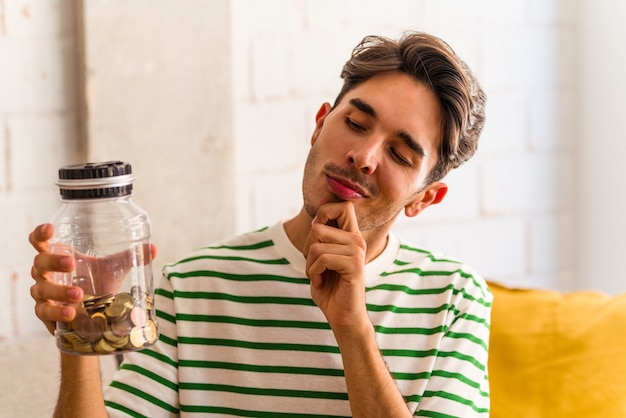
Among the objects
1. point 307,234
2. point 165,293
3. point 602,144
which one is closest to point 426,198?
point 307,234

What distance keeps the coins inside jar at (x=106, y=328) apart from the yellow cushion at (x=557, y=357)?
790 mm

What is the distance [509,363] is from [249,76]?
0.75 metres

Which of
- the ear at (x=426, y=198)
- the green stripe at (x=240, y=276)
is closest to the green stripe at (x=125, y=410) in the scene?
the green stripe at (x=240, y=276)

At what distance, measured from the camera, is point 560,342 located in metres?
1.77

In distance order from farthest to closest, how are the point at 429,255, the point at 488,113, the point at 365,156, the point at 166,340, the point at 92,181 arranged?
the point at 488,113 → the point at 429,255 → the point at 166,340 → the point at 365,156 → the point at 92,181

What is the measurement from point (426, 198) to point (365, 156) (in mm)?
235

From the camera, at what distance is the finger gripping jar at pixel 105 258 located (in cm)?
117

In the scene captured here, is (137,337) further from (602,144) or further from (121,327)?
(602,144)

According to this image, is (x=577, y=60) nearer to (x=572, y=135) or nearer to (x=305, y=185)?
(x=572, y=135)

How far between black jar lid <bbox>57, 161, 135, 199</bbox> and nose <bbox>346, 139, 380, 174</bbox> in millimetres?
383

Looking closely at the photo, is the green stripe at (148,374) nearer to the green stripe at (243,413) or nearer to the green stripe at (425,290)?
the green stripe at (243,413)

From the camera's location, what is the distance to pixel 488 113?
7.62 feet

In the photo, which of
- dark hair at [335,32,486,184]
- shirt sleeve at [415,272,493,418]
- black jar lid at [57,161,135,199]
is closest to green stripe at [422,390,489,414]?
shirt sleeve at [415,272,493,418]

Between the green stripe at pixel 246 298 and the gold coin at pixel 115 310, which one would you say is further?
the green stripe at pixel 246 298
